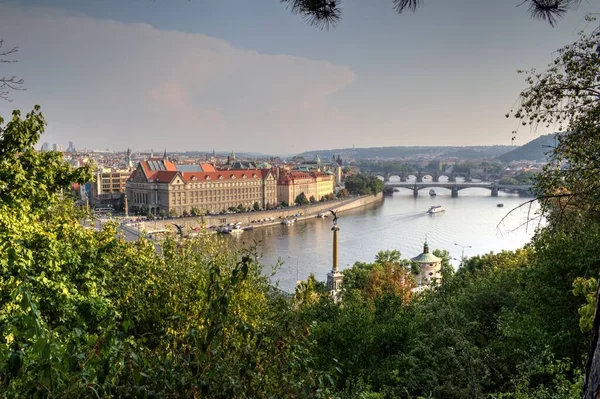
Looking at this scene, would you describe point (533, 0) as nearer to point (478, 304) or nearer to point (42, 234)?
point (42, 234)

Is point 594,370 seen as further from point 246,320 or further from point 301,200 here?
point 301,200

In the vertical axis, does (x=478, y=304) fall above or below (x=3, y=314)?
below

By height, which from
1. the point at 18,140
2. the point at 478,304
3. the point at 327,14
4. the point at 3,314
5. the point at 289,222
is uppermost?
the point at 327,14

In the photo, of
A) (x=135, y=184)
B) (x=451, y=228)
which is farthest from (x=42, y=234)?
(x=135, y=184)

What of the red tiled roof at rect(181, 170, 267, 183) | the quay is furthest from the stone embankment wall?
the red tiled roof at rect(181, 170, 267, 183)

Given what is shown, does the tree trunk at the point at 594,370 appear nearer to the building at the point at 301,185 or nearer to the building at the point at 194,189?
the building at the point at 194,189

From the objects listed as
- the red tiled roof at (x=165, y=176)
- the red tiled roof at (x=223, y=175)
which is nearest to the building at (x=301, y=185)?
the red tiled roof at (x=223, y=175)
